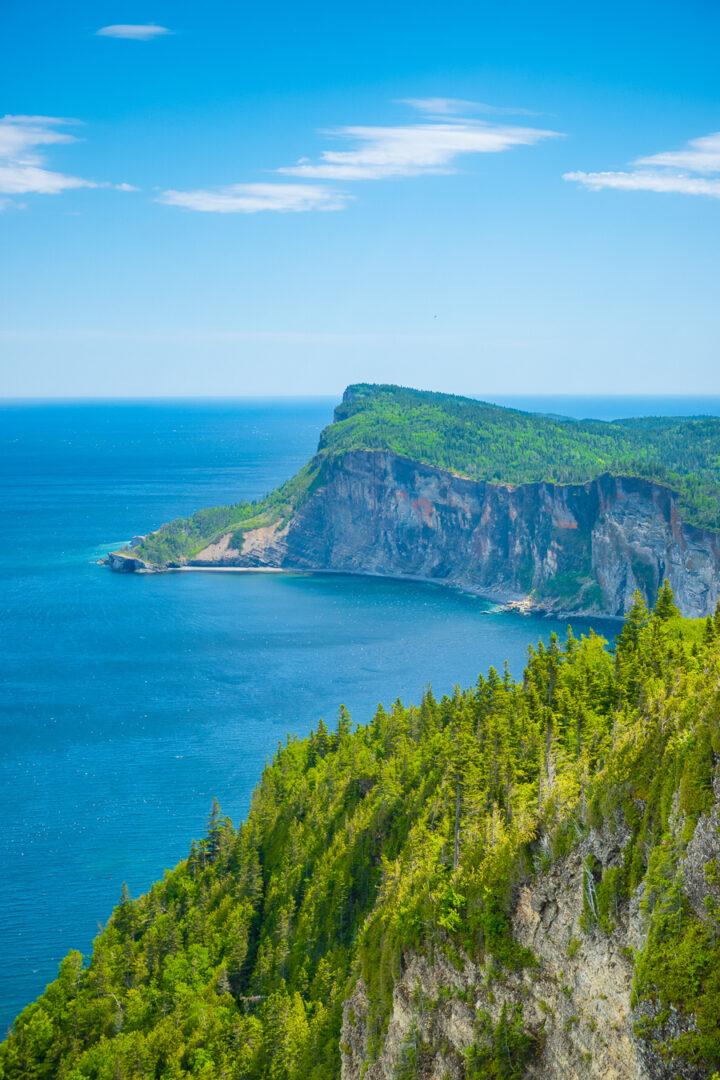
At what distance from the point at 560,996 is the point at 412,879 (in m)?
17.3

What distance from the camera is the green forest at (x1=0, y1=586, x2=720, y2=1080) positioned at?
30.9 metres

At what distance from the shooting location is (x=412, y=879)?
1966 inches

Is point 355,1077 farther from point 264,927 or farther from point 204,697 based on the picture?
point 204,697

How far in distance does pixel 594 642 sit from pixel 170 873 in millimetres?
42522

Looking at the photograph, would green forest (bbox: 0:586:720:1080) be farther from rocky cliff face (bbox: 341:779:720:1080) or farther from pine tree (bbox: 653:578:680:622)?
rocky cliff face (bbox: 341:779:720:1080)

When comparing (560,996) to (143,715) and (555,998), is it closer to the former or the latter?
(555,998)

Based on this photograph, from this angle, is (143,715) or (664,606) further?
(143,715)

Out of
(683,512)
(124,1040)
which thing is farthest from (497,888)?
(683,512)

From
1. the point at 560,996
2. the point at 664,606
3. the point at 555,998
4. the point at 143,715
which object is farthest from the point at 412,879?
the point at 143,715

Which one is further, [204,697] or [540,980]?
[204,697]

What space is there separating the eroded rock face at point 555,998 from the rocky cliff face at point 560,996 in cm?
4

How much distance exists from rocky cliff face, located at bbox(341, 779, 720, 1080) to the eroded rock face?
0.04m

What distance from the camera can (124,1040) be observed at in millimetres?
64062

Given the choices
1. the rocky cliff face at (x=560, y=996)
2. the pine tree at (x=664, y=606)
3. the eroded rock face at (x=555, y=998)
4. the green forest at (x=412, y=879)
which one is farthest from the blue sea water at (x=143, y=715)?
the pine tree at (x=664, y=606)
